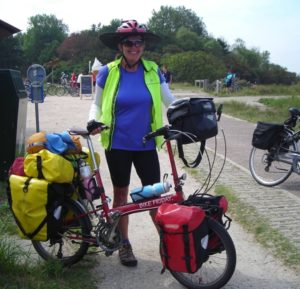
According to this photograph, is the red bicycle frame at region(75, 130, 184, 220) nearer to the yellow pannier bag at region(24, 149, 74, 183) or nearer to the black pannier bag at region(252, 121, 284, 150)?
the yellow pannier bag at region(24, 149, 74, 183)

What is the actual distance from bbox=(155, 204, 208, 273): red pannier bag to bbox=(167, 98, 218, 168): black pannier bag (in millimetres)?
509

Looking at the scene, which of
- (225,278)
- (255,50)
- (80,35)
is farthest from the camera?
(255,50)

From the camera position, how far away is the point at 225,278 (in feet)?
12.1

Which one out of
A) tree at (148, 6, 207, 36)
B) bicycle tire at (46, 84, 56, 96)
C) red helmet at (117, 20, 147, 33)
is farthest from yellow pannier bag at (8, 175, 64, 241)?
tree at (148, 6, 207, 36)

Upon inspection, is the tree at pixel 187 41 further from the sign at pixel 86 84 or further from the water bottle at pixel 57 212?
the water bottle at pixel 57 212

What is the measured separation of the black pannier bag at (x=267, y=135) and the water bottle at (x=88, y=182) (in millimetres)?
3513

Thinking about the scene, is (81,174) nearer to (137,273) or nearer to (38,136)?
(38,136)

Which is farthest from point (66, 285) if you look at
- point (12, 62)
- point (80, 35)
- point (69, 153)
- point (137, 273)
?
point (80, 35)

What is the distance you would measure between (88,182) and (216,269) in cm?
125

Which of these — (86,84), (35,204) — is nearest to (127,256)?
(35,204)

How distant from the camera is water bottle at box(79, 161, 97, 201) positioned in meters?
4.04

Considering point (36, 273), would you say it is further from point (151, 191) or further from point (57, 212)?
point (151, 191)

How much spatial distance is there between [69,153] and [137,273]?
3.82 feet

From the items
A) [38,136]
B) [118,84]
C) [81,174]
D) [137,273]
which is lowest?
[137,273]
